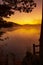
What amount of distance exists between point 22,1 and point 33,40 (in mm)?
375

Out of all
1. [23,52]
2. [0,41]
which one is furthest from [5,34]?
[23,52]

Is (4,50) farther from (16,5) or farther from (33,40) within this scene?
(16,5)

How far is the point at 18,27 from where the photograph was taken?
1983 millimetres

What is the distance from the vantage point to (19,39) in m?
2.00

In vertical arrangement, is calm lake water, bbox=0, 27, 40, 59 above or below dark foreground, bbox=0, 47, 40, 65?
above

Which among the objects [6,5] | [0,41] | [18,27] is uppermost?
[6,5]

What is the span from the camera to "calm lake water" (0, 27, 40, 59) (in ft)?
6.52

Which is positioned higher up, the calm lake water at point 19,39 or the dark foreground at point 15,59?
the calm lake water at point 19,39

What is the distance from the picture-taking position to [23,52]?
2012 mm

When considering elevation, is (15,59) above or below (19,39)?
below

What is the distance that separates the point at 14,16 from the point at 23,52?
34 centimetres

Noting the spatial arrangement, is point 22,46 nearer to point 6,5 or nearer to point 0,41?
point 0,41

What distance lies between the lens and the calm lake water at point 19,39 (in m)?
1.99

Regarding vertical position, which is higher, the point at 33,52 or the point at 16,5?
the point at 16,5
